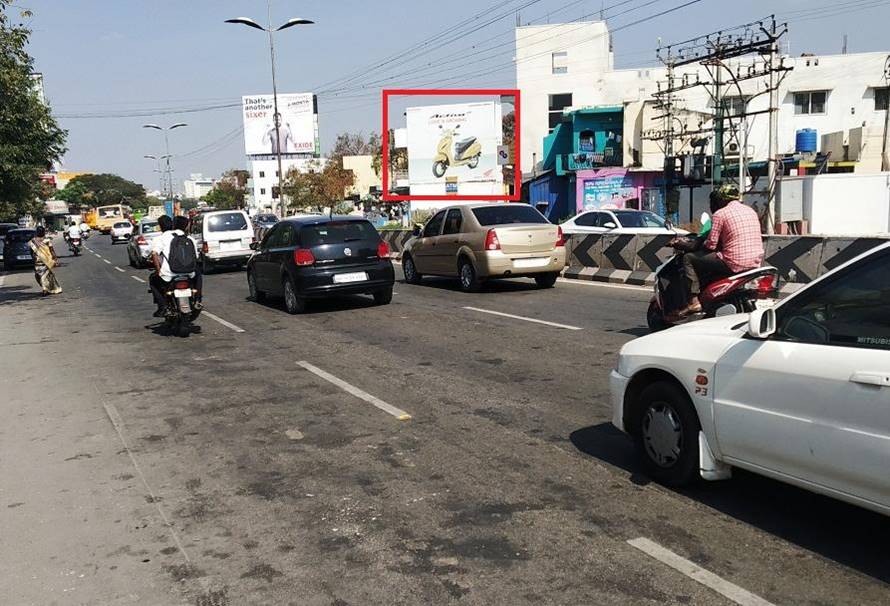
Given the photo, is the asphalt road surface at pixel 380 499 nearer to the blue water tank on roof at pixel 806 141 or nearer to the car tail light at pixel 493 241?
the car tail light at pixel 493 241

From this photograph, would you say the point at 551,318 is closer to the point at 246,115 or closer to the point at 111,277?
the point at 111,277

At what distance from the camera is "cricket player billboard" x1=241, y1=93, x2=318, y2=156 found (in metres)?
66.9

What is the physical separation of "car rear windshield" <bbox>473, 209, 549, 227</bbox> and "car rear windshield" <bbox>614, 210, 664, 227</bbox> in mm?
4264

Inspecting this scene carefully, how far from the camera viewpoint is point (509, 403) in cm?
695

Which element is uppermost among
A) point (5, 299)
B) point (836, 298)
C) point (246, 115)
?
point (246, 115)

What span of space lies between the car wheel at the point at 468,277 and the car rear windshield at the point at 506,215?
0.91m

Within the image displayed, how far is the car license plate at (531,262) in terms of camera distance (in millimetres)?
15164

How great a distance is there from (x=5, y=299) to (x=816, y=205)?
29298mm

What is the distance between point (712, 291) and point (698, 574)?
15.9ft

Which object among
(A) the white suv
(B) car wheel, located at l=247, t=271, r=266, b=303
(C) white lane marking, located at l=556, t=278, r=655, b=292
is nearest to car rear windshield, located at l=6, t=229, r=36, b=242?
(B) car wheel, located at l=247, t=271, r=266, b=303

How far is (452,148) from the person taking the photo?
121ft

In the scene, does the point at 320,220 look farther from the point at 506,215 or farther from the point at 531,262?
the point at 531,262

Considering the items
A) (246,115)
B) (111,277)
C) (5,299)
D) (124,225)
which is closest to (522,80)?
(246,115)

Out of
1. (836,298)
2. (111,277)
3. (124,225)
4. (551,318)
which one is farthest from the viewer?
(124,225)
